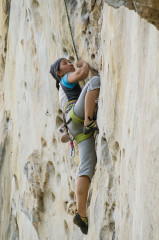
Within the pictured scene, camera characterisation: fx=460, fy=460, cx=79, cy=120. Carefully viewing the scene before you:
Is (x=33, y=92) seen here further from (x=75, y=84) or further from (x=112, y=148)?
(x=112, y=148)

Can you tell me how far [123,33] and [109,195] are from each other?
1.50 m

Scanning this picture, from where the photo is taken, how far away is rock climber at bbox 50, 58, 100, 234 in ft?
14.8

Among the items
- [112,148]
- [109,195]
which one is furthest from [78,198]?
[112,148]

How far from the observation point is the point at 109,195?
4.27m

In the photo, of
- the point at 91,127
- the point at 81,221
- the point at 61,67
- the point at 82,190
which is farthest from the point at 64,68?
the point at 81,221

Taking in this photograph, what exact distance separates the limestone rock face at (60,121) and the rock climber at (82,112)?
4.1 inches

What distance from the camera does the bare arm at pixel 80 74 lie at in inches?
185

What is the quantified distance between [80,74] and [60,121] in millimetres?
1729

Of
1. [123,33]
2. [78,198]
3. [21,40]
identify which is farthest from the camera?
[21,40]

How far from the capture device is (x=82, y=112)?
15.5 feet

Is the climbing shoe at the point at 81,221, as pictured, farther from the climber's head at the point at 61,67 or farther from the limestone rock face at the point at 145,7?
the limestone rock face at the point at 145,7

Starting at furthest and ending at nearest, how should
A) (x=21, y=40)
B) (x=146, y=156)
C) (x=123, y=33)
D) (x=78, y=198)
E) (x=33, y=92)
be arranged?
(x=21, y=40)
(x=33, y=92)
(x=78, y=198)
(x=123, y=33)
(x=146, y=156)

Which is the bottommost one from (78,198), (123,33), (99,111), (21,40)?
(78,198)

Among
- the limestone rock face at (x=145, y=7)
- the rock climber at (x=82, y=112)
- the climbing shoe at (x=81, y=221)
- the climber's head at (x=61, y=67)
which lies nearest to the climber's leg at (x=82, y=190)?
the rock climber at (x=82, y=112)
